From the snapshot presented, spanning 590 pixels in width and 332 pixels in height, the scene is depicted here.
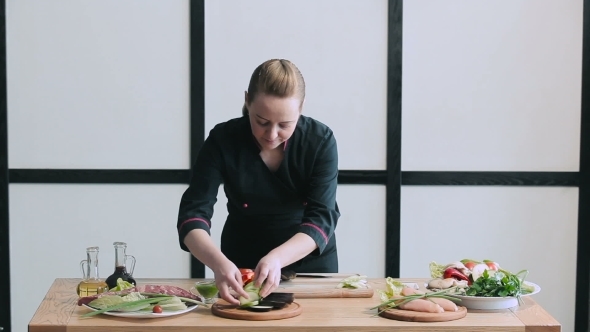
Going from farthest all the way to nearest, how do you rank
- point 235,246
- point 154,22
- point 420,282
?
point 154,22, point 235,246, point 420,282

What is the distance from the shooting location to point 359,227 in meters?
3.88

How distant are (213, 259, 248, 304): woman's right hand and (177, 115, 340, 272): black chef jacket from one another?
0.24 m

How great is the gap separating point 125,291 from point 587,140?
263 centimetres

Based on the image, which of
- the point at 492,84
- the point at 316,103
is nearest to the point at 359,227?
the point at 316,103

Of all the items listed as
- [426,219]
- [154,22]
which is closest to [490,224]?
[426,219]

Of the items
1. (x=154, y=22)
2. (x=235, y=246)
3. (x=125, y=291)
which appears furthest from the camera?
(x=154, y=22)

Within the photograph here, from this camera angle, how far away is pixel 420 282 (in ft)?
7.80

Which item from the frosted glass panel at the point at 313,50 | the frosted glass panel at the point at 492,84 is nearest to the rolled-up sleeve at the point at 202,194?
the frosted glass panel at the point at 313,50

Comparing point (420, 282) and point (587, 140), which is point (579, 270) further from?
point (420, 282)

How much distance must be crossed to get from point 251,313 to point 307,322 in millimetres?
142


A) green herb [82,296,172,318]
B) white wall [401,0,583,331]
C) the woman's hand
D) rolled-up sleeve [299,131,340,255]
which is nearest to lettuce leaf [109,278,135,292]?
green herb [82,296,172,318]

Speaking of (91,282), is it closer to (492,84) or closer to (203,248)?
(203,248)

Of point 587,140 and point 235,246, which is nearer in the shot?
point 235,246

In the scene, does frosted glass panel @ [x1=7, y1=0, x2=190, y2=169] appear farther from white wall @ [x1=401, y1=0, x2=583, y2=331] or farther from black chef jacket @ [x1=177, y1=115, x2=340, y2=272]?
black chef jacket @ [x1=177, y1=115, x2=340, y2=272]
